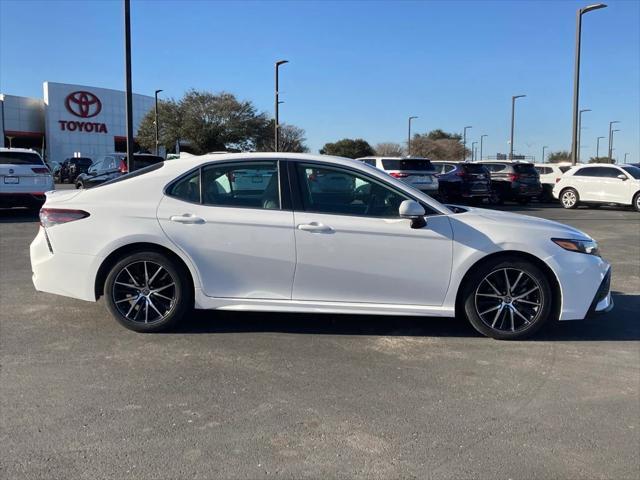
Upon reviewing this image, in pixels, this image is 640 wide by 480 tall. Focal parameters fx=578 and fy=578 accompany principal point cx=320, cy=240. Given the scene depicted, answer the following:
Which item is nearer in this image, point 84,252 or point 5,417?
point 5,417

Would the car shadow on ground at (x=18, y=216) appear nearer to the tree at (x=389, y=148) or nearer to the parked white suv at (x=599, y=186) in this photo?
the parked white suv at (x=599, y=186)

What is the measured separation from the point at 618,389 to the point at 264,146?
2004 inches

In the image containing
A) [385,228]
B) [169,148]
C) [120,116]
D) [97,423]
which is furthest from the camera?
[120,116]

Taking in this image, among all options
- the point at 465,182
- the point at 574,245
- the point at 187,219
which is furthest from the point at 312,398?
the point at 465,182

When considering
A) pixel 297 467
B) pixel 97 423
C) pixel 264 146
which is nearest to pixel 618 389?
pixel 297 467

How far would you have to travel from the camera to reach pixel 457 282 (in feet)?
16.1

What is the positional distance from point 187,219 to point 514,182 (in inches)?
752

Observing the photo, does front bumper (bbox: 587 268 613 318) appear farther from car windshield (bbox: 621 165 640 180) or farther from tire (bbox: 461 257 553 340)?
car windshield (bbox: 621 165 640 180)

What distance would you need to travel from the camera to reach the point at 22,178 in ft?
45.0

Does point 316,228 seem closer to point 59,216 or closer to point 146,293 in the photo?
point 146,293

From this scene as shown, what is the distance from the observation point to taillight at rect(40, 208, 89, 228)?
5086 millimetres

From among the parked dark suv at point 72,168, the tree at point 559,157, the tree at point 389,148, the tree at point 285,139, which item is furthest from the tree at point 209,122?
the tree at point 559,157

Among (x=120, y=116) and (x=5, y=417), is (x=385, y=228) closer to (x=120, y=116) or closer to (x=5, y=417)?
(x=5, y=417)

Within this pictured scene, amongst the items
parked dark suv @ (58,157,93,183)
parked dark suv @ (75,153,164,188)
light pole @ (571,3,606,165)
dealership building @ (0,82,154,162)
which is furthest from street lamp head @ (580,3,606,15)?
dealership building @ (0,82,154,162)
